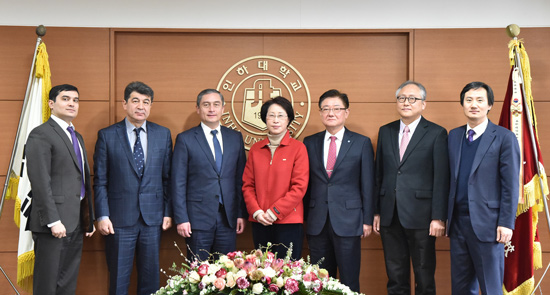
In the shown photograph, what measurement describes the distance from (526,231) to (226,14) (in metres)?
3.07

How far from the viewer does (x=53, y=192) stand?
349 cm

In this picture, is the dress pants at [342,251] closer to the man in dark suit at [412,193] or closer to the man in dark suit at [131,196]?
the man in dark suit at [412,193]

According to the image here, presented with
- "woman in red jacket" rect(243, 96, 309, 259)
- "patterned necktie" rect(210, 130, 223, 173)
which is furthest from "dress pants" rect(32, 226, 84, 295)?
"woman in red jacket" rect(243, 96, 309, 259)

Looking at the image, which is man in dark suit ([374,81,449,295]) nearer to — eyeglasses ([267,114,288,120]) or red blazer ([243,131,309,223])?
red blazer ([243,131,309,223])

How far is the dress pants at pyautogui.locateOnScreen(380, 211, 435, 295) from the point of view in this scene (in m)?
3.59

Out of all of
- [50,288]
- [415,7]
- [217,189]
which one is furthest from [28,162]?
[415,7]

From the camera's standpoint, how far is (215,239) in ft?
12.6

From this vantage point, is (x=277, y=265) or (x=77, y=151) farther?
(x=77, y=151)

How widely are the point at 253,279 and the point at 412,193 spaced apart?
6.19 feet

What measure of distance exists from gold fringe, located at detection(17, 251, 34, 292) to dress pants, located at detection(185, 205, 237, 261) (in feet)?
4.05

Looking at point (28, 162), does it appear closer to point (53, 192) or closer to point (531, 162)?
point (53, 192)

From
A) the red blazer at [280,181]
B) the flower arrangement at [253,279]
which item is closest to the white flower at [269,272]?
the flower arrangement at [253,279]

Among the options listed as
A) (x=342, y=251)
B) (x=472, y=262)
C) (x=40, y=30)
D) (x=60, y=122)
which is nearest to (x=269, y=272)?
(x=342, y=251)

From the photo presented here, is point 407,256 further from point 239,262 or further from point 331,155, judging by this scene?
point 239,262
